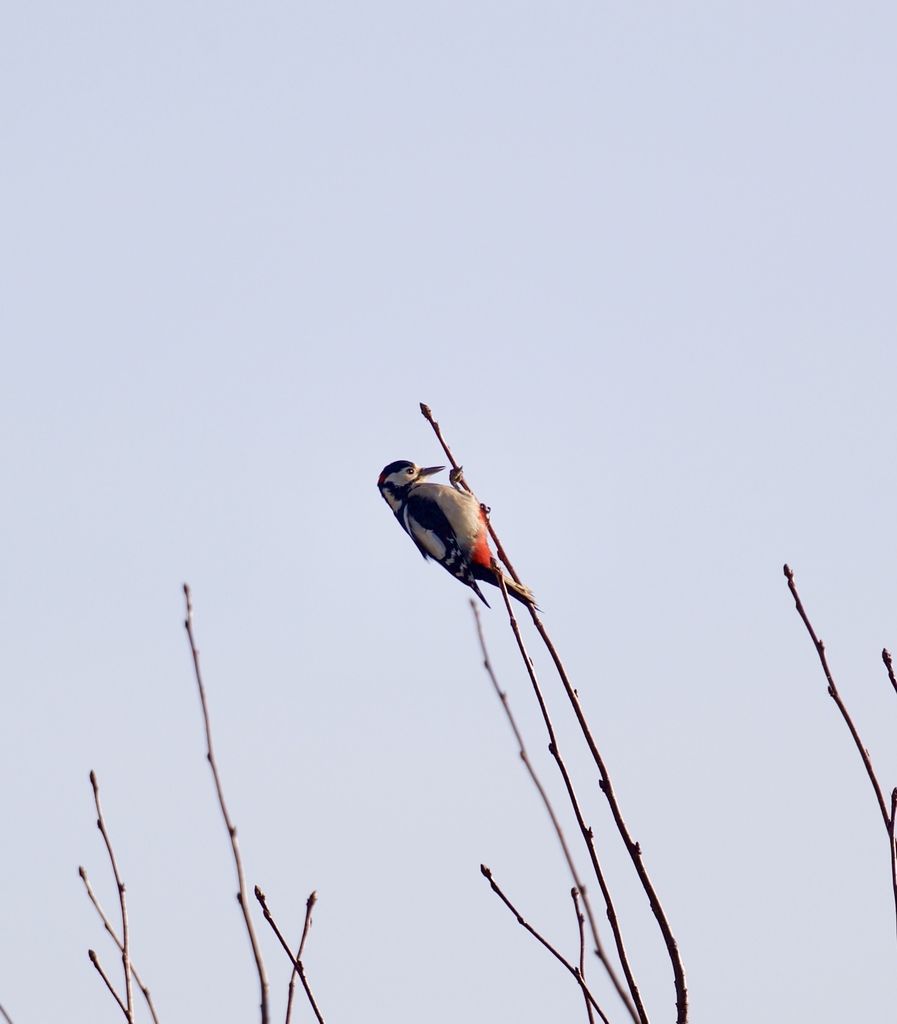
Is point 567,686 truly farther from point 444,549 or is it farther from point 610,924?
point 444,549

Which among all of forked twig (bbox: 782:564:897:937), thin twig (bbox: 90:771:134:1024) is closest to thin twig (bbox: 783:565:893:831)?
forked twig (bbox: 782:564:897:937)

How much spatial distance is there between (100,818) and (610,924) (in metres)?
1.19

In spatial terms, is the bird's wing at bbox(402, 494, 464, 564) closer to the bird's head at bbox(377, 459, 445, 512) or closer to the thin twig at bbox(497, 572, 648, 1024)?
the bird's head at bbox(377, 459, 445, 512)

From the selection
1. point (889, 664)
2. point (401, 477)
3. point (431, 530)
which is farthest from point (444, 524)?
point (889, 664)

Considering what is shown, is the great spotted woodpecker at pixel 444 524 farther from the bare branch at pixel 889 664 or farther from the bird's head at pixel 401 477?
the bare branch at pixel 889 664

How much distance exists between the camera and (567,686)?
3633 mm

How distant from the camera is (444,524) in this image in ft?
30.4

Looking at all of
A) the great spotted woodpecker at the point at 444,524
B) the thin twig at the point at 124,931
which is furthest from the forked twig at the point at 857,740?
the great spotted woodpecker at the point at 444,524

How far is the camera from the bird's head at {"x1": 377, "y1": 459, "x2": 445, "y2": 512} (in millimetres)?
9909

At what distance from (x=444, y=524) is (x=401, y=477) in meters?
A: 0.84

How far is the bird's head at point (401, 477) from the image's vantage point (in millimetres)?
9909

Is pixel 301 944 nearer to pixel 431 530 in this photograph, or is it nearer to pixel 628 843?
pixel 628 843

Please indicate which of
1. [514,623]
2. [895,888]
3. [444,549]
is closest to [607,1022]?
[895,888]

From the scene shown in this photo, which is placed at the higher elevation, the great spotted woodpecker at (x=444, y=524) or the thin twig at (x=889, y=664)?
the great spotted woodpecker at (x=444, y=524)
